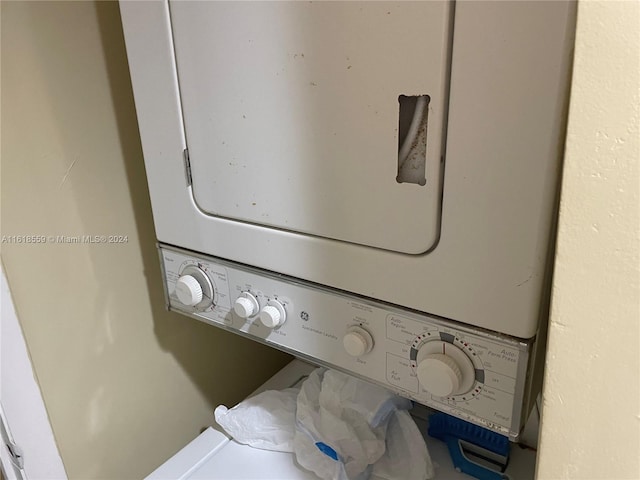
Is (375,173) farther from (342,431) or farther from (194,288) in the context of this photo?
→ (342,431)

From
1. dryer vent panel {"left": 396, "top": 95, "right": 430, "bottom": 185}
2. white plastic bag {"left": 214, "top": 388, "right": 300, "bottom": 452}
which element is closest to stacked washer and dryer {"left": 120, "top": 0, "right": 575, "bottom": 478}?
dryer vent panel {"left": 396, "top": 95, "right": 430, "bottom": 185}

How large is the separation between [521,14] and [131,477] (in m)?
1.28

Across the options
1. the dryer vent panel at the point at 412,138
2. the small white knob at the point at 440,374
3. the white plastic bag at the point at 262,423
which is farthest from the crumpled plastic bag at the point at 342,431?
the dryer vent panel at the point at 412,138

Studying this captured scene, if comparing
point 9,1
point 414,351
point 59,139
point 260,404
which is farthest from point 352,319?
point 9,1

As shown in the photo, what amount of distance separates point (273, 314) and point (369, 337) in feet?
0.58

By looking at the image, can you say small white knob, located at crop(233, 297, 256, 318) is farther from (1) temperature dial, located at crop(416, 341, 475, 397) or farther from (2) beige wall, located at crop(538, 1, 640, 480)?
(2) beige wall, located at crop(538, 1, 640, 480)

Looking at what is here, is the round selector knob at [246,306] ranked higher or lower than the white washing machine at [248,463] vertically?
higher

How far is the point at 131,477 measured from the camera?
4.18 ft

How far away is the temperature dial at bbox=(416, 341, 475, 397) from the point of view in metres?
0.72

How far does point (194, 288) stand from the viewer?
0.99 meters

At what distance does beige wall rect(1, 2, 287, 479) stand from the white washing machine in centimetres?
20

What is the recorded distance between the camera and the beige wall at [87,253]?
0.92 meters

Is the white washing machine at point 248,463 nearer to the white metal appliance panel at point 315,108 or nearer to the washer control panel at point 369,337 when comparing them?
the washer control panel at point 369,337

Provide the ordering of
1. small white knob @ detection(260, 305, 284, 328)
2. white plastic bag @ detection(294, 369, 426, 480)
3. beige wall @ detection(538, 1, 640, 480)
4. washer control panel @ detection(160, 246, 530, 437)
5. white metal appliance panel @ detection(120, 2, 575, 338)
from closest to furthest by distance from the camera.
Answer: beige wall @ detection(538, 1, 640, 480), white metal appliance panel @ detection(120, 2, 575, 338), washer control panel @ detection(160, 246, 530, 437), small white knob @ detection(260, 305, 284, 328), white plastic bag @ detection(294, 369, 426, 480)
